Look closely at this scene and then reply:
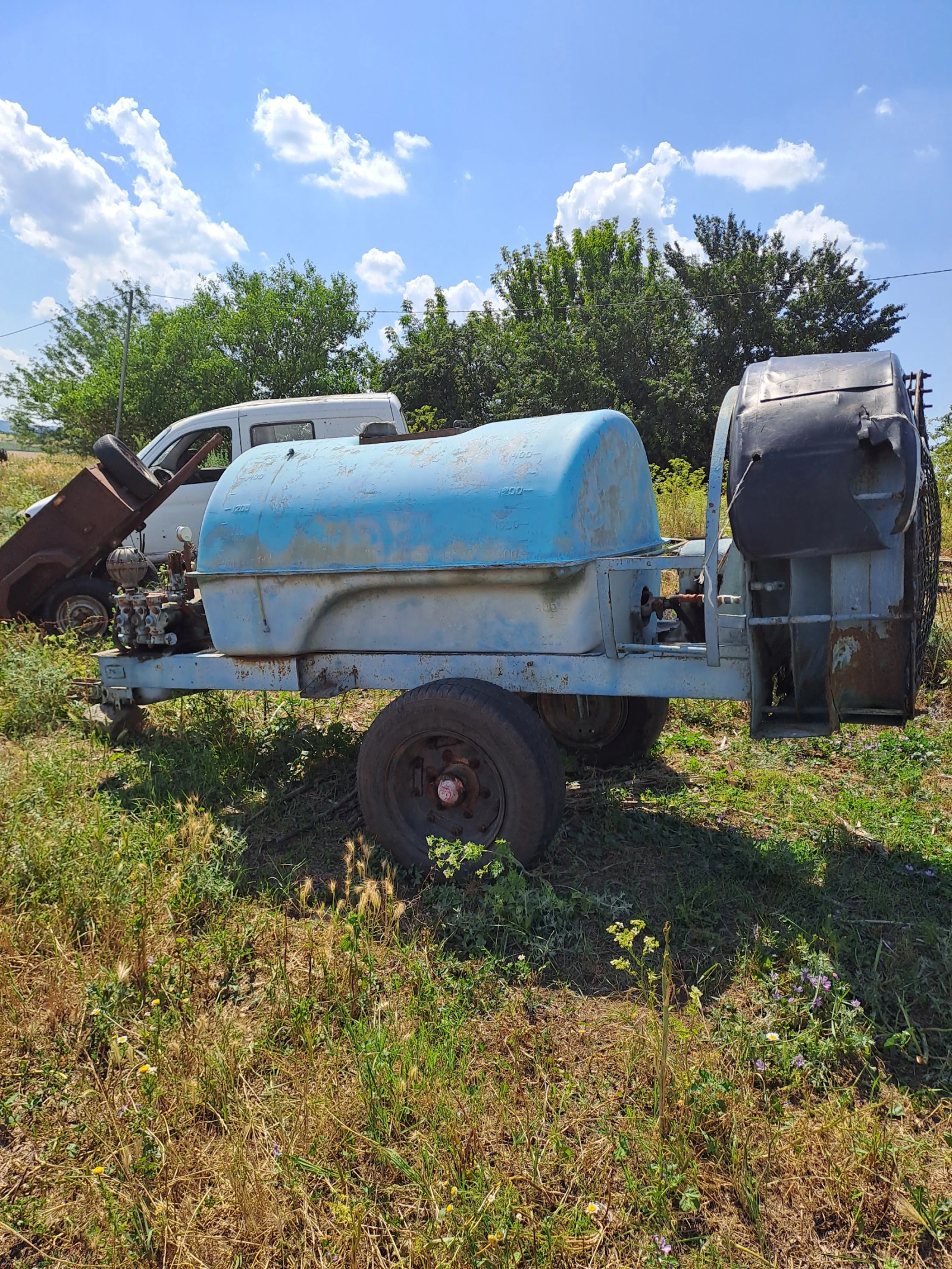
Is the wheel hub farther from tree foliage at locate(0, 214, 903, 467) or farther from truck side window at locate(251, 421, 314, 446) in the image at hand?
tree foliage at locate(0, 214, 903, 467)

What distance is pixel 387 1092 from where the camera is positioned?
7.58 feet

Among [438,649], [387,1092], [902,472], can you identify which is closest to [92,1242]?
[387,1092]

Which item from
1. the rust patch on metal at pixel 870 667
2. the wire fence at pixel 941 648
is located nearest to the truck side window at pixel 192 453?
the wire fence at pixel 941 648

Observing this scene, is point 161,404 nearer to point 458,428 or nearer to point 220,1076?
point 458,428

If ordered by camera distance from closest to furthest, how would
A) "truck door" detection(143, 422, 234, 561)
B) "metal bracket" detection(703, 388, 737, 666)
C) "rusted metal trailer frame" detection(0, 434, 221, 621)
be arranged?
"metal bracket" detection(703, 388, 737, 666) < "rusted metal trailer frame" detection(0, 434, 221, 621) < "truck door" detection(143, 422, 234, 561)

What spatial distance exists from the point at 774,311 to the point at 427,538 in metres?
25.0

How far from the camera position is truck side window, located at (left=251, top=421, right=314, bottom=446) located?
862 cm

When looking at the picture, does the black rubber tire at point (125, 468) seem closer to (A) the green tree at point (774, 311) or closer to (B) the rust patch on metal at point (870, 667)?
(B) the rust patch on metal at point (870, 667)

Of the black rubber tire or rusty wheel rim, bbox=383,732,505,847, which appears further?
the black rubber tire

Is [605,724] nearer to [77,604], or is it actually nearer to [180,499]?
[77,604]

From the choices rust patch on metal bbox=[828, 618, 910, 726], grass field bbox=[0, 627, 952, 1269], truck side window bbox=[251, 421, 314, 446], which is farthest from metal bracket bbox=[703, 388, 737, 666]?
truck side window bbox=[251, 421, 314, 446]

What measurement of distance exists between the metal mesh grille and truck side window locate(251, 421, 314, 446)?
651 cm

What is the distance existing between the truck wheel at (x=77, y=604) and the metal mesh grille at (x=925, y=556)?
641 centimetres

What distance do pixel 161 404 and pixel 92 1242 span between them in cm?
2788
